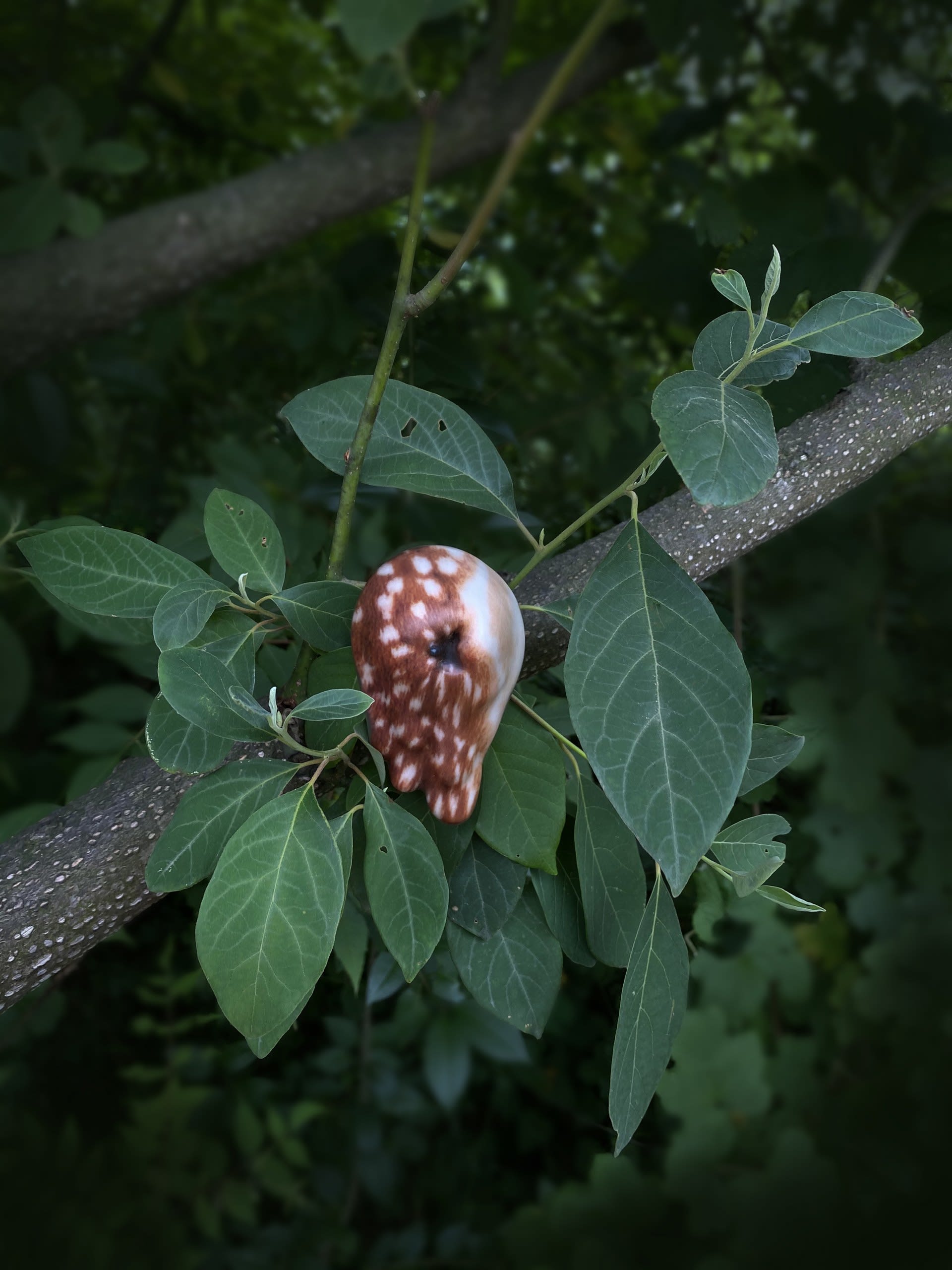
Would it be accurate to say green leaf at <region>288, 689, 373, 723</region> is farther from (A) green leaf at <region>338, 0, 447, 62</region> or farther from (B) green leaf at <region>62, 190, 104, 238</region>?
(B) green leaf at <region>62, 190, 104, 238</region>

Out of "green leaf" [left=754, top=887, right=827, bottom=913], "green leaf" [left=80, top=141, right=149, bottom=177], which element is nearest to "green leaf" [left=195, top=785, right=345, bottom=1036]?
"green leaf" [left=754, top=887, right=827, bottom=913]

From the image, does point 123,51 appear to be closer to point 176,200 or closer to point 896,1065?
point 176,200

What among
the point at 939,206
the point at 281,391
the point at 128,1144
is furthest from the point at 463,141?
the point at 128,1144

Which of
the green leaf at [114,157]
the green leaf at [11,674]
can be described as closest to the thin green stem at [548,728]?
the green leaf at [11,674]

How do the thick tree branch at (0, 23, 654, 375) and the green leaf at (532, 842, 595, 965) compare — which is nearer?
the green leaf at (532, 842, 595, 965)

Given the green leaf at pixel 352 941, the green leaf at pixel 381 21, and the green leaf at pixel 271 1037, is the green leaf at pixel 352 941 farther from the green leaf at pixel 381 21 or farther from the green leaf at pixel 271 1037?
the green leaf at pixel 381 21
